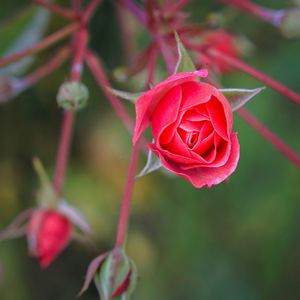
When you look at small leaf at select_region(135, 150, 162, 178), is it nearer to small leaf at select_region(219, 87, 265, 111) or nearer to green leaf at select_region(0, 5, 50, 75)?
small leaf at select_region(219, 87, 265, 111)

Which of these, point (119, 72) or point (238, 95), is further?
point (119, 72)

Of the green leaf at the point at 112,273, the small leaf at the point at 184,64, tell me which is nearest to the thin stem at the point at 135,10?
the small leaf at the point at 184,64

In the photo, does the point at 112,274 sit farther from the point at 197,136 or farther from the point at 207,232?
the point at 207,232

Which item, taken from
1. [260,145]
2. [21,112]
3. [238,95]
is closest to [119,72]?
[238,95]

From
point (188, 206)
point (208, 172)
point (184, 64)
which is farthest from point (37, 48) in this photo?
point (188, 206)

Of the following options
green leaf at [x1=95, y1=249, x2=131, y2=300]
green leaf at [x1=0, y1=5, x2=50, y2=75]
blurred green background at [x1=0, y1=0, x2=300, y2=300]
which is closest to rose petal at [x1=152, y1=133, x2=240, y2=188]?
green leaf at [x1=95, y1=249, x2=131, y2=300]

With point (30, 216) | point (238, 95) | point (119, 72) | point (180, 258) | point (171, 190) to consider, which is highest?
point (238, 95)
